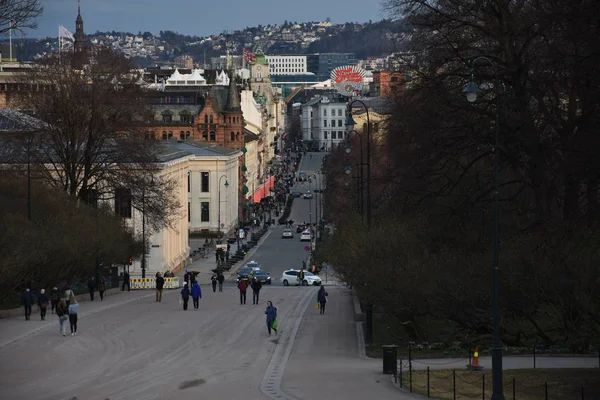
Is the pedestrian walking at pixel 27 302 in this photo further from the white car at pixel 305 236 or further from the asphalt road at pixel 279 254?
the white car at pixel 305 236

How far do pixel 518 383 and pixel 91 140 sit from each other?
4533cm

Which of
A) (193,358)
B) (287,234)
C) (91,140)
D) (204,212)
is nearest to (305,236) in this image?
(287,234)

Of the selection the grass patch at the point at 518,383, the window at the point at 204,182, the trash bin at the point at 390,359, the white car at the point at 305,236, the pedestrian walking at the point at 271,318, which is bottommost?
the grass patch at the point at 518,383

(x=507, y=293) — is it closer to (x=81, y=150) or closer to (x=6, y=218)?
(x=6, y=218)

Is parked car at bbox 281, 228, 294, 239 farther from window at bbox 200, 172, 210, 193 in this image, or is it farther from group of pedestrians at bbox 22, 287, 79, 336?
group of pedestrians at bbox 22, 287, 79, 336

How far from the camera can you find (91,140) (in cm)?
7562

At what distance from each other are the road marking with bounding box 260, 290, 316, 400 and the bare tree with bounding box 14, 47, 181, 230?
70.2 feet

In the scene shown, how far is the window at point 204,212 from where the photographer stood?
5290 inches

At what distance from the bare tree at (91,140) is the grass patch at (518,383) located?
138 feet

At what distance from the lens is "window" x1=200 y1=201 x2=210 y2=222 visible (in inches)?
5290

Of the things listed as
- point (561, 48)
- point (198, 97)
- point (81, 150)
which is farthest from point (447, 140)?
point (198, 97)

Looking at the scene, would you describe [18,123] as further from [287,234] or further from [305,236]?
[287,234]

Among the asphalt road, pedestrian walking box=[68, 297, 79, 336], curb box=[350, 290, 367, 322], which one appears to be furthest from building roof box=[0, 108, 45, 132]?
pedestrian walking box=[68, 297, 79, 336]

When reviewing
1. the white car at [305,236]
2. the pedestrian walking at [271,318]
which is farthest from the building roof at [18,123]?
the white car at [305,236]
